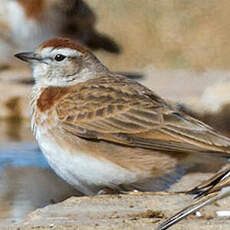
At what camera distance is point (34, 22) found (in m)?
16.1

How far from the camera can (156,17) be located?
19.2 m

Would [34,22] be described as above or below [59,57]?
above

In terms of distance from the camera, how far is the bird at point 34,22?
627 inches

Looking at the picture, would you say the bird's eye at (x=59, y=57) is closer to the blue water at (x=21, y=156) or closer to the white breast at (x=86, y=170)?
the white breast at (x=86, y=170)

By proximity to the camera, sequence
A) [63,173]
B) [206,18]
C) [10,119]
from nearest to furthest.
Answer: [63,173]
[10,119]
[206,18]

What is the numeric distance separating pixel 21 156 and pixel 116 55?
278 inches

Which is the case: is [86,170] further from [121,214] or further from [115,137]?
[121,214]

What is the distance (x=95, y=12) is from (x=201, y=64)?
2.40 metres

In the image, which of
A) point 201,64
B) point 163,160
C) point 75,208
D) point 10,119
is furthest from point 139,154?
point 201,64

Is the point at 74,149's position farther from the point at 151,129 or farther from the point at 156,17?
the point at 156,17

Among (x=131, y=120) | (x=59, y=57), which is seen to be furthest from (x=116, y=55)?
(x=131, y=120)

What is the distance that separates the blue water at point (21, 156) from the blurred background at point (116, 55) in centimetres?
1

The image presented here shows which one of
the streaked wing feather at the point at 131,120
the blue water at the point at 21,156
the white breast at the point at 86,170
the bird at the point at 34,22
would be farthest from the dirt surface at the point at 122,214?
the bird at the point at 34,22

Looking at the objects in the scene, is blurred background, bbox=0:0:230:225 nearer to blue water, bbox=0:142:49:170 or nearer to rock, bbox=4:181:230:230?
blue water, bbox=0:142:49:170
